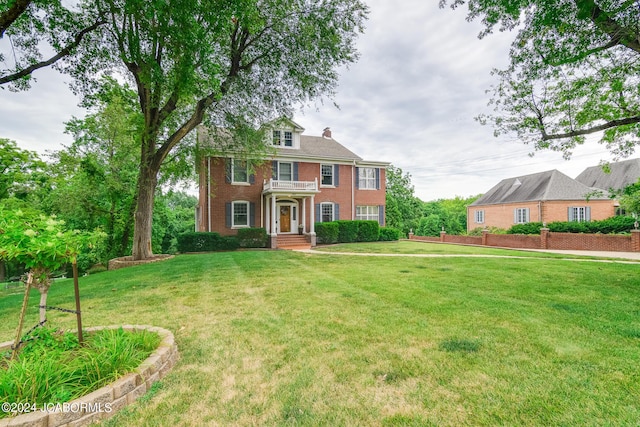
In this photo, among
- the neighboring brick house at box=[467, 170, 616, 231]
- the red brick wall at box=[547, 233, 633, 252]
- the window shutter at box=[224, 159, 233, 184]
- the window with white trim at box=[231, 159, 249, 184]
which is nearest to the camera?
the red brick wall at box=[547, 233, 633, 252]

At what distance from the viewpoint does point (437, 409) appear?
2.15 meters

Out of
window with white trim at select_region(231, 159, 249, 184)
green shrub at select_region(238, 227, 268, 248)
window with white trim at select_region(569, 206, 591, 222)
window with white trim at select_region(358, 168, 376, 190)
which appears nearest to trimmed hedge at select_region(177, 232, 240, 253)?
green shrub at select_region(238, 227, 268, 248)

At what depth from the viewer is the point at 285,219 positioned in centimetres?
1920

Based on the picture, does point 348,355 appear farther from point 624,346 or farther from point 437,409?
point 624,346

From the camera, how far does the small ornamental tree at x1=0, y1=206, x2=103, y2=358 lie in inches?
94.7

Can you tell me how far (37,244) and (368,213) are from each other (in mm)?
20144

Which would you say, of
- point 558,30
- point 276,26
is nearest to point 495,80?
point 558,30

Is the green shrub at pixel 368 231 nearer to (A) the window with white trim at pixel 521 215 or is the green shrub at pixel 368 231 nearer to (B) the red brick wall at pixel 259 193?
(B) the red brick wall at pixel 259 193

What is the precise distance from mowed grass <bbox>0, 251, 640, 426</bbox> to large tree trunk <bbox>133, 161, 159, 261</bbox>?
5.76 m

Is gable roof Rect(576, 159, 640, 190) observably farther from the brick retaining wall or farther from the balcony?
the balcony

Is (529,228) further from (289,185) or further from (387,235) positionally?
(289,185)

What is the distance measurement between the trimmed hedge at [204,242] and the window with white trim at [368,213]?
9.62 metres

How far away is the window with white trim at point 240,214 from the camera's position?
698 inches

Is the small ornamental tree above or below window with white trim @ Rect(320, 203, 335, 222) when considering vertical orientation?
below
